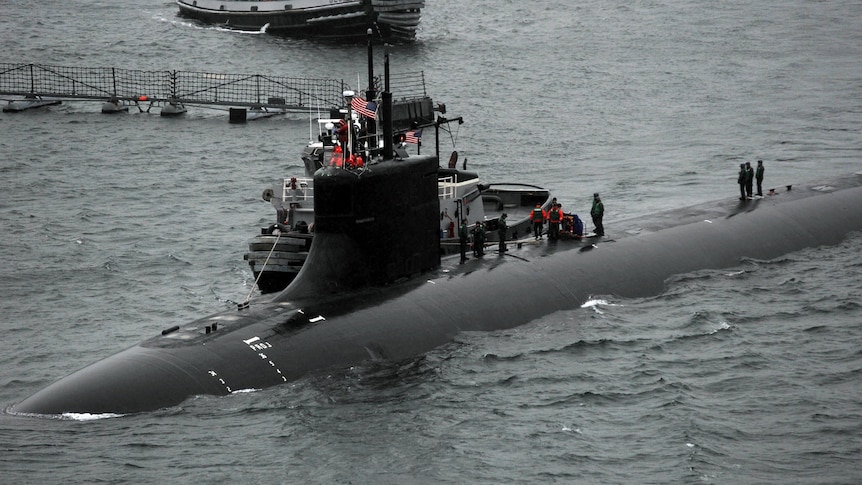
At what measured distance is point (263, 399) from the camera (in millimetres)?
26031

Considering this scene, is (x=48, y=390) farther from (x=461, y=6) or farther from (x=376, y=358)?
(x=461, y=6)

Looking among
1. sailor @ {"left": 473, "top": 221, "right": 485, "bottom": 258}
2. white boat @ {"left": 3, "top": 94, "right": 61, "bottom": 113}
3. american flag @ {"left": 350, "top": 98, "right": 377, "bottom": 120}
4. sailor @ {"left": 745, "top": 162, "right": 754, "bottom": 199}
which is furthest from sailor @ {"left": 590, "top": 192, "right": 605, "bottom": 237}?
white boat @ {"left": 3, "top": 94, "right": 61, "bottom": 113}

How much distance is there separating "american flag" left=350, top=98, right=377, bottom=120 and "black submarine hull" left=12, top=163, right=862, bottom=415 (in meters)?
1.76

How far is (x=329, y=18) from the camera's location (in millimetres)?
99312

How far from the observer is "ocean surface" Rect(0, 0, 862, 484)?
24.6 metres

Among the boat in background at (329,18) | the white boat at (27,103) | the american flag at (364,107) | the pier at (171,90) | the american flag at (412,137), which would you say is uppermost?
the boat in background at (329,18)

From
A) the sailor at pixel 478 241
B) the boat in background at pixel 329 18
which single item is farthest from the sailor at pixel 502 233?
the boat in background at pixel 329 18

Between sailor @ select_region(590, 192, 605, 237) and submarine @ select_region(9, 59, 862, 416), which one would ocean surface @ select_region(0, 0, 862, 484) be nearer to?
submarine @ select_region(9, 59, 862, 416)

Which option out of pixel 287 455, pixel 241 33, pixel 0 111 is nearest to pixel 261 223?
pixel 287 455

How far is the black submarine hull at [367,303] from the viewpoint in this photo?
25562 mm

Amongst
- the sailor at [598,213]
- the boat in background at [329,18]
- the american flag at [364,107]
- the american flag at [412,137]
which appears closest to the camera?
the american flag at [364,107]

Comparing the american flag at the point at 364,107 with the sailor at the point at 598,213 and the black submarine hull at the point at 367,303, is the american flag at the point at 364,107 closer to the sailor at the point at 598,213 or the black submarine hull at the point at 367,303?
the black submarine hull at the point at 367,303

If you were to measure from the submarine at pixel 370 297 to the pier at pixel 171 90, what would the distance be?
40277 millimetres

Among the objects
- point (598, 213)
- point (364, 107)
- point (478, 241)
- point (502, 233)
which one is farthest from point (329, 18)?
point (364, 107)
